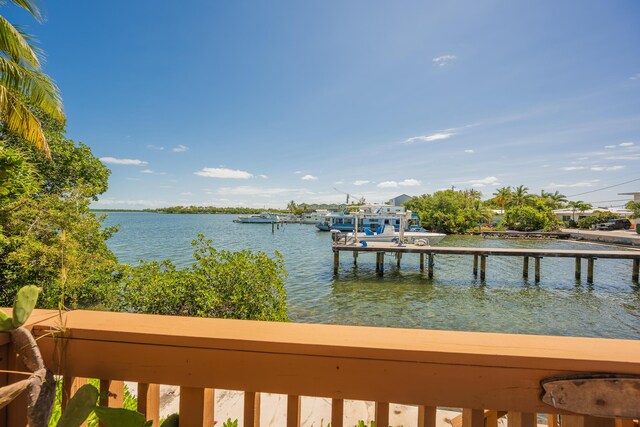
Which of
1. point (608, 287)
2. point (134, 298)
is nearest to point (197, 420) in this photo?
point (134, 298)

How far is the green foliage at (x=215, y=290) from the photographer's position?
18.6 feet

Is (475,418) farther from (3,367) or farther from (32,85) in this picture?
(32,85)

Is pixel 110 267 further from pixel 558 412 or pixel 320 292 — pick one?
pixel 558 412

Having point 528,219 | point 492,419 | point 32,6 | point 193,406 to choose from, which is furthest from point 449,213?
point 193,406

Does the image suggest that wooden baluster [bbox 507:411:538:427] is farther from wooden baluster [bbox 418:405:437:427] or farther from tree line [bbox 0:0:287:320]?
tree line [bbox 0:0:287:320]

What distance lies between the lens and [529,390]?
0.83 m

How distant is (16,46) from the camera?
6.42 m

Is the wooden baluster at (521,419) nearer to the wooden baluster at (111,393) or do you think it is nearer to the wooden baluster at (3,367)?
the wooden baluster at (111,393)

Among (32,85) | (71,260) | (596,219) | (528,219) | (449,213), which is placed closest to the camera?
(71,260)

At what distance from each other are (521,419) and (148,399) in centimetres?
114

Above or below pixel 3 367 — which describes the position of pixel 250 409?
below

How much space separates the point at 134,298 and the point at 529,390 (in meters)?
6.54

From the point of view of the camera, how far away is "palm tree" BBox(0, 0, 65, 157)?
20.7 feet

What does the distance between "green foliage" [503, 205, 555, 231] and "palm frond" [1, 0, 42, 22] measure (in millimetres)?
53219
